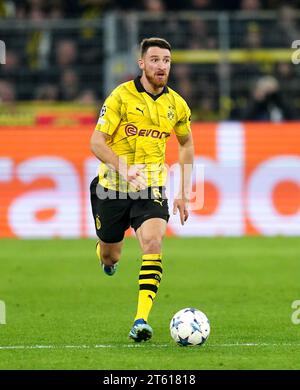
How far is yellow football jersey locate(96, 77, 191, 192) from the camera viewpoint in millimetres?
9969

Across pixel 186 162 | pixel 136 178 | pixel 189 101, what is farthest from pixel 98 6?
pixel 136 178

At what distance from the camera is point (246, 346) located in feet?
29.3

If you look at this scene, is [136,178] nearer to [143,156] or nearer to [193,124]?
[143,156]

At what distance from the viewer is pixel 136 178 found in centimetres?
941

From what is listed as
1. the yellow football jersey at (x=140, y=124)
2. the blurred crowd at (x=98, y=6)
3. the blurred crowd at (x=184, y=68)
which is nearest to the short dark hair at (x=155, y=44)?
the yellow football jersey at (x=140, y=124)

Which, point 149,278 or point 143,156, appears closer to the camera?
point 149,278

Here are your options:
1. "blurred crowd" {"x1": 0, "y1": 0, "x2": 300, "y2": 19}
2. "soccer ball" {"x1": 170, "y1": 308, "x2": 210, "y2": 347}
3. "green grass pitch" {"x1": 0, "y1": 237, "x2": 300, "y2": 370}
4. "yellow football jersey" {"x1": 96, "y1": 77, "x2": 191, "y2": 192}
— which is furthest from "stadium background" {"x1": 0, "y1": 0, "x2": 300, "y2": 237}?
"soccer ball" {"x1": 170, "y1": 308, "x2": 210, "y2": 347}

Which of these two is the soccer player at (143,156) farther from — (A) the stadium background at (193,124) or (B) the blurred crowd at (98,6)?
(B) the blurred crowd at (98,6)

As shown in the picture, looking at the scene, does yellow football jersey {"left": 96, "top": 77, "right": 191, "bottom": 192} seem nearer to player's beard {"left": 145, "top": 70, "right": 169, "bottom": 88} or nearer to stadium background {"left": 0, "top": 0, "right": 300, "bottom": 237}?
player's beard {"left": 145, "top": 70, "right": 169, "bottom": 88}

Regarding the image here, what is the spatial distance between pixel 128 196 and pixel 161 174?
0.38 meters

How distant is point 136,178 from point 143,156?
0.70 m

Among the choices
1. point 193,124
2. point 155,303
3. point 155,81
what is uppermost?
point 193,124

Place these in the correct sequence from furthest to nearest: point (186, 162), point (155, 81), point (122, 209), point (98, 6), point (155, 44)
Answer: point (98, 6)
point (186, 162)
point (122, 209)
point (155, 81)
point (155, 44)
